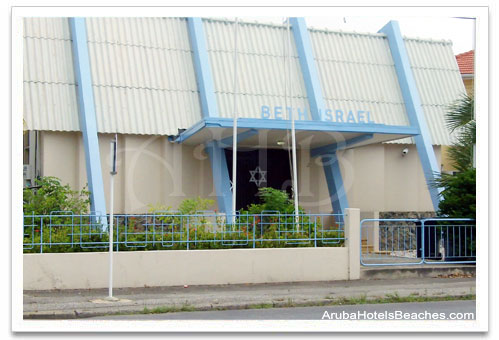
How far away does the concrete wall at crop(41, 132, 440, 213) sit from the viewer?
1758 cm

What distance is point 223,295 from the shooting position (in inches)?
456

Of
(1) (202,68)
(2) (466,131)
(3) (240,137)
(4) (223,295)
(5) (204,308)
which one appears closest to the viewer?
(5) (204,308)

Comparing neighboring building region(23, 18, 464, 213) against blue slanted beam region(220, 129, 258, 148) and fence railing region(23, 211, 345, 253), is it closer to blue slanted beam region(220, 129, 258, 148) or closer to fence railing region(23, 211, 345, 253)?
blue slanted beam region(220, 129, 258, 148)

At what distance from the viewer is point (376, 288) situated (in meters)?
12.4

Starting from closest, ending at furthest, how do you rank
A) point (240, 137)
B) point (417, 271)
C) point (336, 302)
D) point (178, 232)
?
point (336, 302), point (178, 232), point (417, 271), point (240, 137)

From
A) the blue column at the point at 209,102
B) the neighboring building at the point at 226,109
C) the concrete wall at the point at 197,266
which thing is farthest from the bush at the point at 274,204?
the blue column at the point at 209,102

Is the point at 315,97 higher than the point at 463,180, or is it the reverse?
the point at 315,97

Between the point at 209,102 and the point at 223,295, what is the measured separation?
7.82 metres

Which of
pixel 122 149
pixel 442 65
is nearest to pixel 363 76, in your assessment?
pixel 442 65

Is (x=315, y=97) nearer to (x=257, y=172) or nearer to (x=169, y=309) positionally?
(x=257, y=172)

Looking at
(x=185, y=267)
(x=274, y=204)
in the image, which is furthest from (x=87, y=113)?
(x=185, y=267)

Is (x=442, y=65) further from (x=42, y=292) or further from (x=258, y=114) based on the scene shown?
(x=42, y=292)

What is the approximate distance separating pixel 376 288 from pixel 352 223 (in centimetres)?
171

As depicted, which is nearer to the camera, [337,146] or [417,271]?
[417,271]
